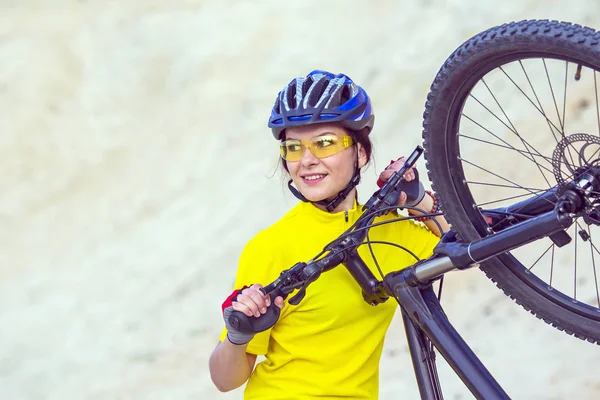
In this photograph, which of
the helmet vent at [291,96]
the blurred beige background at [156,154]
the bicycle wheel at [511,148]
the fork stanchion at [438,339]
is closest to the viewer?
the bicycle wheel at [511,148]

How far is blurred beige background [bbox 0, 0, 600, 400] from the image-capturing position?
3803 mm

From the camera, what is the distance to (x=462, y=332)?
3494mm

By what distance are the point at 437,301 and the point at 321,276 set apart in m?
0.27

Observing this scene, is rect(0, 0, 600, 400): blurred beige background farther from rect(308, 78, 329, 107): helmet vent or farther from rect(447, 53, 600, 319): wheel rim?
rect(308, 78, 329, 107): helmet vent

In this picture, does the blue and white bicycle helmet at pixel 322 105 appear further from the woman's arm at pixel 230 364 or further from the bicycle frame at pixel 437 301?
the woman's arm at pixel 230 364

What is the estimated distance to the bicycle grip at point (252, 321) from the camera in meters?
1.51

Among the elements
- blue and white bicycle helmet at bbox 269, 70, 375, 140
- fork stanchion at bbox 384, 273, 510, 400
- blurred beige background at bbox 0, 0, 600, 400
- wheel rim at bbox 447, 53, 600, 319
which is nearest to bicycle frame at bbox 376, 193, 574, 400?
fork stanchion at bbox 384, 273, 510, 400

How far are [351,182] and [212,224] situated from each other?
89.6 inches

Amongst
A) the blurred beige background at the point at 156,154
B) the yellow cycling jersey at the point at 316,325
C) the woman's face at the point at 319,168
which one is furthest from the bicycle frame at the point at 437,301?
the blurred beige background at the point at 156,154

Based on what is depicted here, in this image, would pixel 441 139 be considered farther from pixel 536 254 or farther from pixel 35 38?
pixel 35 38

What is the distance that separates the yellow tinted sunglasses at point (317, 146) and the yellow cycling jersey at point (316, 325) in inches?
5.7

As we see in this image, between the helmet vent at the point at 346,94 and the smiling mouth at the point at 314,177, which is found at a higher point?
the helmet vent at the point at 346,94

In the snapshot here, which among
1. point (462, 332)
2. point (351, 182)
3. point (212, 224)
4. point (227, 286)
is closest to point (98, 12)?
point (212, 224)

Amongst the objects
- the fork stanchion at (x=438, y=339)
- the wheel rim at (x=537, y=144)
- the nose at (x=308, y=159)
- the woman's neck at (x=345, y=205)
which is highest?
the wheel rim at (x=537, y=144)
